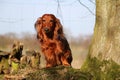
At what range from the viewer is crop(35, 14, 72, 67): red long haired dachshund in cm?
532

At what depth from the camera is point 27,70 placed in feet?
14.8

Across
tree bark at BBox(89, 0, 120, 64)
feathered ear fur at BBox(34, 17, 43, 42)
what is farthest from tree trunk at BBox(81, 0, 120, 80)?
feathered ear fur at BBox(34, 17, 43, 42)

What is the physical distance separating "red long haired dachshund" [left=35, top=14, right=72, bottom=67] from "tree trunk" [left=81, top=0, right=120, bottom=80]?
75 cm

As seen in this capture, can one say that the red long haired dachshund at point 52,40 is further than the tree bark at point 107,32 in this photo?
Yes

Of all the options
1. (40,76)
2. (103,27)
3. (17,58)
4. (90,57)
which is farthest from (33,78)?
(17,58)

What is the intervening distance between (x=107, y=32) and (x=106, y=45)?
0.17 m

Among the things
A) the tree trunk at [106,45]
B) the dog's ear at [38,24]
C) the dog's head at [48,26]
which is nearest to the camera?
the tree trunk at [106,45]

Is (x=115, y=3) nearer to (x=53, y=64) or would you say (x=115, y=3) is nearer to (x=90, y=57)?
(x=90, y=57)

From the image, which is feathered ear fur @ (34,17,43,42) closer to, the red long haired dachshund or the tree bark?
the red long haired dachshund

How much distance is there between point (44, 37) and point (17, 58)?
3.45 meters

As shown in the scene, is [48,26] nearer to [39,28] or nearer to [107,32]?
[39,28]

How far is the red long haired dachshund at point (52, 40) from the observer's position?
17.5 feet

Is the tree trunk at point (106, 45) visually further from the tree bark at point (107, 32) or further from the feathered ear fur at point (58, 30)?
the feathered ear fur at point (58, 30)

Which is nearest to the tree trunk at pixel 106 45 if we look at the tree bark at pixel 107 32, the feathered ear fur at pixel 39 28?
the tree bark at pixel 107 32
